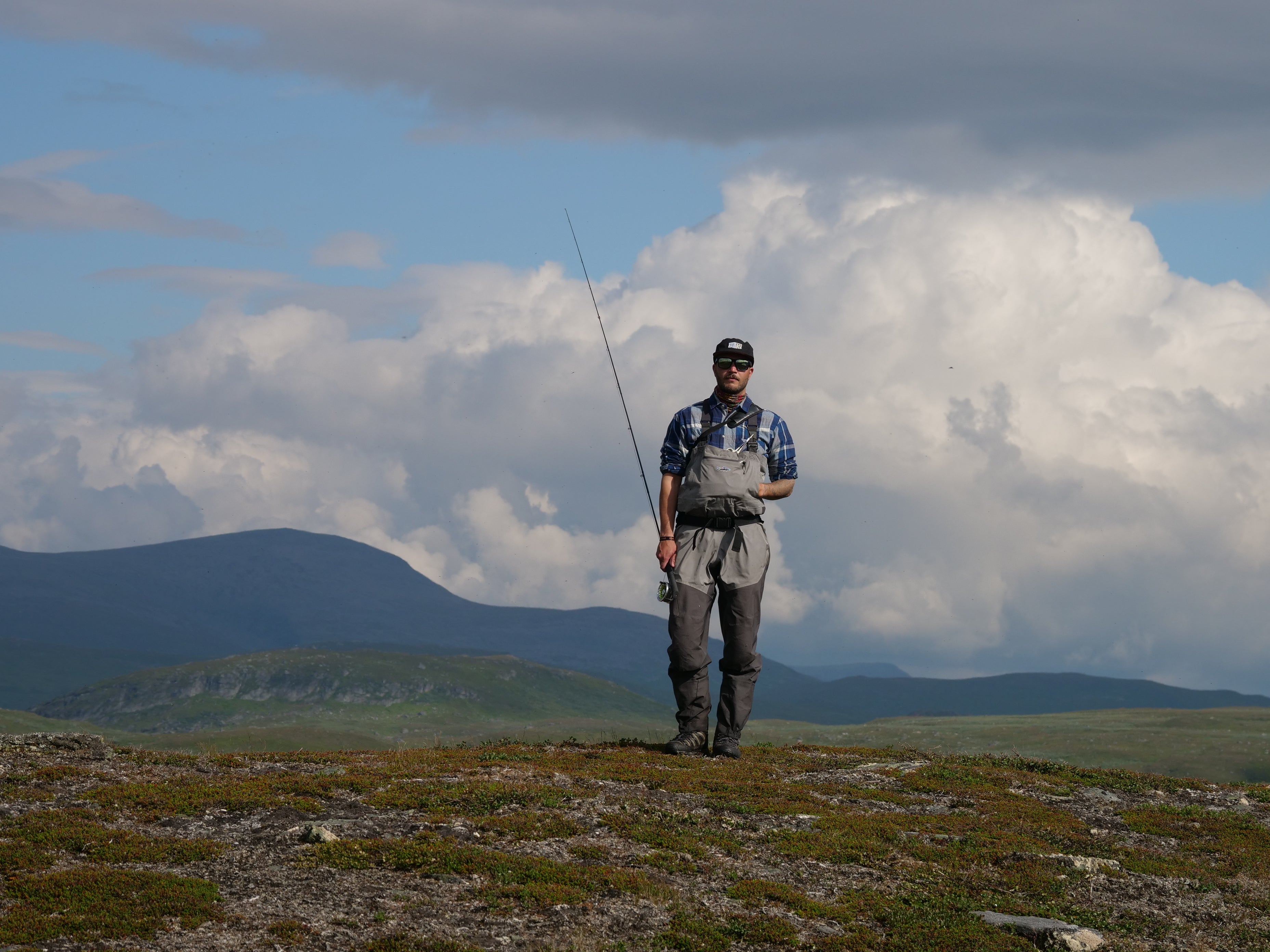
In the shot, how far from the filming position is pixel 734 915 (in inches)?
456

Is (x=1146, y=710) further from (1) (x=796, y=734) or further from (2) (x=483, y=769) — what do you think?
(2) (x=483, y=769)

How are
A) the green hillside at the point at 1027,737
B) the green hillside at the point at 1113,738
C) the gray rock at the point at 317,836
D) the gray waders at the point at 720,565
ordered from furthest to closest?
1. the green hillside at the point at 1027,737
2. the green hillside at the point at 1113,738
3. the gray waders at the point at 720,565
4. the gray rock at the point at 317,836

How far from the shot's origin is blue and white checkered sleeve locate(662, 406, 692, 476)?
18.5 meters

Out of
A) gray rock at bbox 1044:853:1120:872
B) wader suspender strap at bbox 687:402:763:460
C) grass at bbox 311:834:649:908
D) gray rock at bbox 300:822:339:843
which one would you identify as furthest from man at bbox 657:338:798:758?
gray rock at bbox 300:822:339:843

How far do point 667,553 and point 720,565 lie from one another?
0.83 meters

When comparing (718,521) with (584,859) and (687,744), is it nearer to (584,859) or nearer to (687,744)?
(687,744)

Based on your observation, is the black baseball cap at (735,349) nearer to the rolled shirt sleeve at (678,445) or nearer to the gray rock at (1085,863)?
the rolled shirt sleeve at (678,445)

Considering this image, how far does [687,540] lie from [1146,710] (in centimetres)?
14363

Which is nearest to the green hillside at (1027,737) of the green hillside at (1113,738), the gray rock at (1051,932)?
the green hillside at (1113,738)

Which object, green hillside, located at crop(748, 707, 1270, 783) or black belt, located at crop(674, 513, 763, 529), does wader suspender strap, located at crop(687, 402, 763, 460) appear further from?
green hillside, located at crop(748, 707, 1270, 783)

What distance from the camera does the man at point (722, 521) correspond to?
59.4 ft

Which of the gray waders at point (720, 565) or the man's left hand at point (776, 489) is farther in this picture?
the man's left hand at point (776, 489)

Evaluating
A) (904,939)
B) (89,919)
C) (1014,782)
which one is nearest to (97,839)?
(89,919)

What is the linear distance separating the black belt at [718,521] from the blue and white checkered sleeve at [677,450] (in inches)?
27.0
